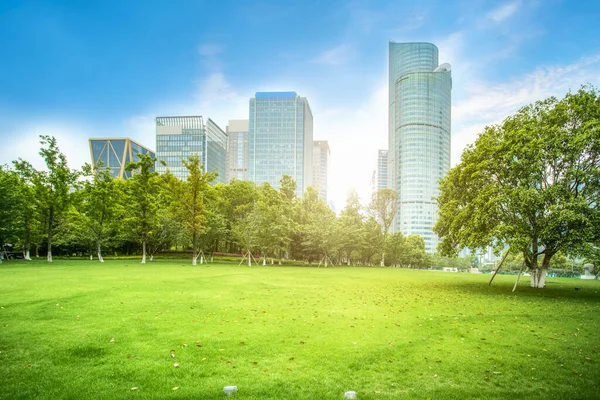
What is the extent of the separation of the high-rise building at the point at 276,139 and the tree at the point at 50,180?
400 feet

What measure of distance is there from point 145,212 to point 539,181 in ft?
144

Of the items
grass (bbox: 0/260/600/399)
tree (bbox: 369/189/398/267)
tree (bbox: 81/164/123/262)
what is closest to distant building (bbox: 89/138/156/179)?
tree (bbox: 81/164/123/262)

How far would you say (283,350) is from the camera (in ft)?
24.9

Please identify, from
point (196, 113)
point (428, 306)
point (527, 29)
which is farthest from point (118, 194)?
point (196, 113)

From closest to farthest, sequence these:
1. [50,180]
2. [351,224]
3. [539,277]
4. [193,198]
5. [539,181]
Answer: [539,181] < [539,277] < [50,180] < [193,198] < [351,224]

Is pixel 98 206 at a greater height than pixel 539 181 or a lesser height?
lesser

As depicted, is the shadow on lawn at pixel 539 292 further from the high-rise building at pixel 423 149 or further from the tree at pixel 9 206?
the high-rise building at pixel 423 149

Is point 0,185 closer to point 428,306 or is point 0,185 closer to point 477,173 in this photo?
point 428,306

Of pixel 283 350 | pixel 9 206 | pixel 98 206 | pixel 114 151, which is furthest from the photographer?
pixel 114 151

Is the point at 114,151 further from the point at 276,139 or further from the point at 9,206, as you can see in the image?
the point at 9,206

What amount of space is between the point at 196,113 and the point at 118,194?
142 meters

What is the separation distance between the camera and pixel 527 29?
2095cm

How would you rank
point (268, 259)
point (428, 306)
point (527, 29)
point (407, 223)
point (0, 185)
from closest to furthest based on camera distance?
1. point (428, 306)
2. point (527, 29)
3. point (0, 185)
4. point (268, 259)
5. point (407, 223)

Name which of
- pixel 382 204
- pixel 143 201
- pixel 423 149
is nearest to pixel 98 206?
pixel 143 201
